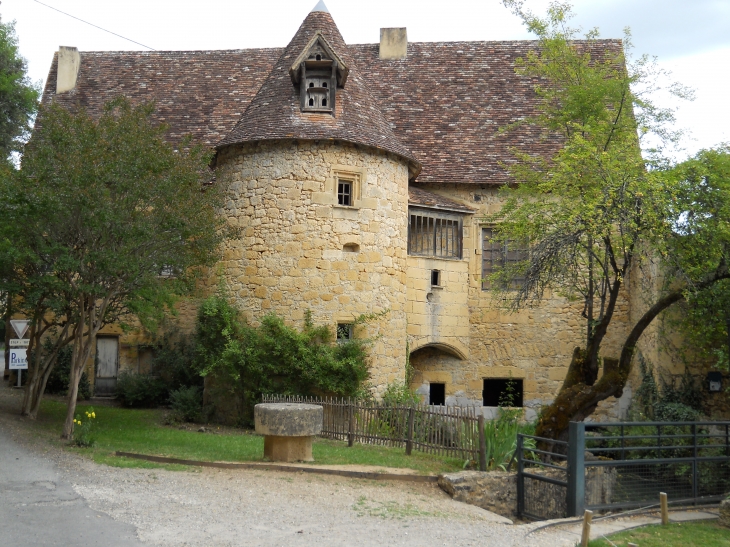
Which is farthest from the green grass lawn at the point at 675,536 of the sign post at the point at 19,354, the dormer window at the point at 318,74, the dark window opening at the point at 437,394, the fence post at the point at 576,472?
the sign post at the point at 19,354

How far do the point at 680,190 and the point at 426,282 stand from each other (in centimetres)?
808

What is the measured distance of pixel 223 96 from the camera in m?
22.4

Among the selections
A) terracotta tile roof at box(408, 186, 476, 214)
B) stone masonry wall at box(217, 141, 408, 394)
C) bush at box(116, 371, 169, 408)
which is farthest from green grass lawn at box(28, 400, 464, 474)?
terracotta tile roof at box(408, 186, 476, 214)

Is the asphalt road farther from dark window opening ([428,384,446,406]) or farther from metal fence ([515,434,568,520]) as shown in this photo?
dark window opening ([428,384,446,406])

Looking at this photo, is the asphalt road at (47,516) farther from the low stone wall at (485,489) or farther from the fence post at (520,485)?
the fence post at (520,485)

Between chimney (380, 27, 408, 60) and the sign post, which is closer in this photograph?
the sign post

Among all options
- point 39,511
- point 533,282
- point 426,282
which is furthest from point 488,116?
point 39,511

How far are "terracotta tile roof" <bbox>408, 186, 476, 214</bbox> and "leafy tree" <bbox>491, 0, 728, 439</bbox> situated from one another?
3523mm

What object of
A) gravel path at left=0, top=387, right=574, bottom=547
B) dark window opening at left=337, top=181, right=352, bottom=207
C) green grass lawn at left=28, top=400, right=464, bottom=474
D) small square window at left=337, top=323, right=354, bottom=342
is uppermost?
dark window opening at left=337, top=181, right=352, bottom=207

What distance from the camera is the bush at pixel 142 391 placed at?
19.4 meters

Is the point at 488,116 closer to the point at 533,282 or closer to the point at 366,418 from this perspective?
the point at 533,282

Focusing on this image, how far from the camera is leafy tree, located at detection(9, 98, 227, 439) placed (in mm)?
13086

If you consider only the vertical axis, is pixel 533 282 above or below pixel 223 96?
below

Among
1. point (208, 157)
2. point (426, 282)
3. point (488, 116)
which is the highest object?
point (488, 116)
